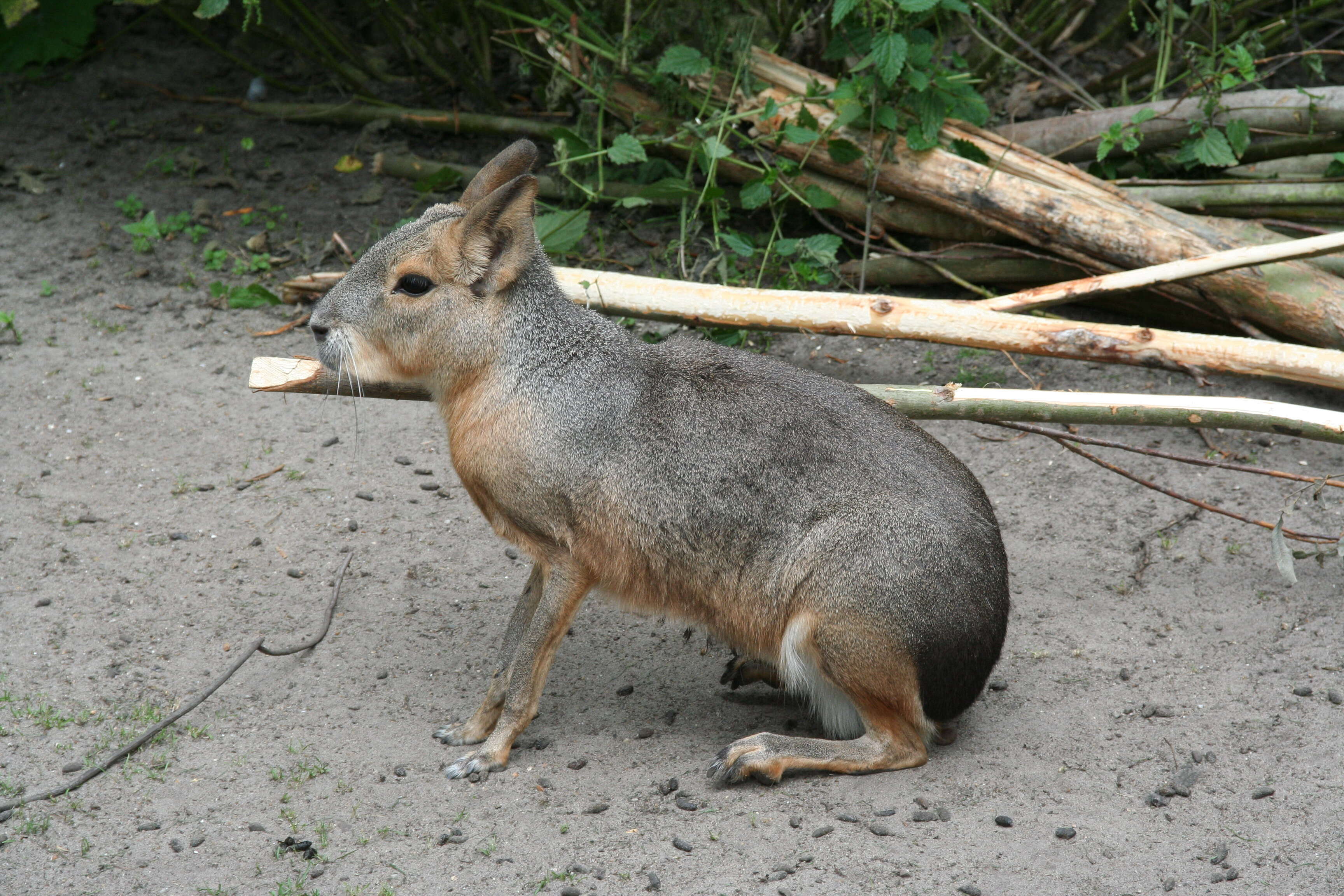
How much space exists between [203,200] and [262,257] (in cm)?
73

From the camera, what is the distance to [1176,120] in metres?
6.18

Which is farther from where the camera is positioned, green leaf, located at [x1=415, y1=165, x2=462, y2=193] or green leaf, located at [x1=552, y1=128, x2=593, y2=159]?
green leaf, located at [x1=415, y1=165, x2=462, y2=193]

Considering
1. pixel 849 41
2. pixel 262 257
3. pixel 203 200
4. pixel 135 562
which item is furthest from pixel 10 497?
pixel 849 41

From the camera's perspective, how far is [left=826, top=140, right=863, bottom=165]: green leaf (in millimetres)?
5883

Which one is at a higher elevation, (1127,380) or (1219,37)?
(1219,37)

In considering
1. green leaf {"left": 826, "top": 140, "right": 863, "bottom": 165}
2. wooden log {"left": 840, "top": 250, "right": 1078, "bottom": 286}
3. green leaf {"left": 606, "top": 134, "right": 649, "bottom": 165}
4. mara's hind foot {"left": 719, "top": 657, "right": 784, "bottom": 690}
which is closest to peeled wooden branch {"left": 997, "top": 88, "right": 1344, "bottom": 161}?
wooden log {"left": 840, "top": 250, "right": 1078, "bottom": 286}

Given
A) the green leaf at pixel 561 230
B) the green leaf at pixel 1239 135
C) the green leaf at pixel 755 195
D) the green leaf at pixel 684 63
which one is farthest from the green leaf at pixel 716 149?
the green leaf at pixel 1239 135

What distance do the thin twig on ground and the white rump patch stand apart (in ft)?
5.67

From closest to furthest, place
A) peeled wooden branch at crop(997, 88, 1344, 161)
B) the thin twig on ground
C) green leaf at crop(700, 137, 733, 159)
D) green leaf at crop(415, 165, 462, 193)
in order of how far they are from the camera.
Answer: the thin twig on ground < green leaf at crop(700, 137, 733, 159) < peeled wooden branch at crop(997, 88, 1344, 161) < green leaf at crop(415, 165, 462, 193)

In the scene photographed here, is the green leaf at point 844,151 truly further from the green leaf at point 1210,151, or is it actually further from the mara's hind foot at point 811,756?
the mara's hind foot at point 811,756

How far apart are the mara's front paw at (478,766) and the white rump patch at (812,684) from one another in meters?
0.93

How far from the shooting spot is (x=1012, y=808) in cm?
344

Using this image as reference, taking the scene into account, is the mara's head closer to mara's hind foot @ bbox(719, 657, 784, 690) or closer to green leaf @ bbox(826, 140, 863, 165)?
mara's hind foot @ bbox(719, 657, 784, 690)

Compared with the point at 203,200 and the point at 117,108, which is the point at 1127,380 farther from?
the point at 117,108
